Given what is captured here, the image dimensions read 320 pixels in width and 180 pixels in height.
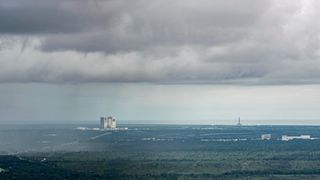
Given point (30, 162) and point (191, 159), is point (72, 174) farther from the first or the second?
point (191, 159)

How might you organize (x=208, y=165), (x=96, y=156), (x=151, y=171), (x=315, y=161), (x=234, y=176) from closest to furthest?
1. (x=234, y=176)
2. (x=151, y=171)
3. (x=208, y=165)
4. (x=315, y=161)
5. (x=96, y=156)

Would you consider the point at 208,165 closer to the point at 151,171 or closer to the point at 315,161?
the point at 151,171

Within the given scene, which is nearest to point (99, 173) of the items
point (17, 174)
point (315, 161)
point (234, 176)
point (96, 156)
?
point (17, 174)

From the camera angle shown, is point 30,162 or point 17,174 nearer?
point 17,174

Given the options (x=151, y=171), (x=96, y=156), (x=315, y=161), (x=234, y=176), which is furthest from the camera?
(x=96, y=156)

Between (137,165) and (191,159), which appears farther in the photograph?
(191,159)

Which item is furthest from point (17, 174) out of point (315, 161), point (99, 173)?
point (315, 161)

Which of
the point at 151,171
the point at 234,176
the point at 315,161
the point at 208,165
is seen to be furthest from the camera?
the point at 315,161
